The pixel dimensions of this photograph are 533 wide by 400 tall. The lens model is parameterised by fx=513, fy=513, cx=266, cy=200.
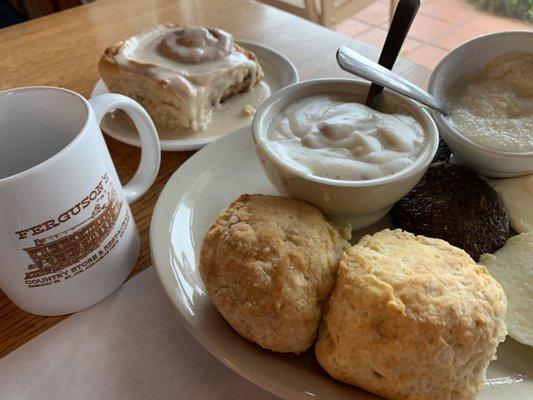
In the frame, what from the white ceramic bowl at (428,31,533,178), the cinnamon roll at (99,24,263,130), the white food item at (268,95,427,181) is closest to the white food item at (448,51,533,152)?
the white ceramic bowl at (428,31,533,178)

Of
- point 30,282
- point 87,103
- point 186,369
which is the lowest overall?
point 186,369

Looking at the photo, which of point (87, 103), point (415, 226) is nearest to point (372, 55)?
point (415, 226)

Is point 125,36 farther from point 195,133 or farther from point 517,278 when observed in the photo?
point 517,278

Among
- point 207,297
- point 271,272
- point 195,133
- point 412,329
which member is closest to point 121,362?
point 207,297

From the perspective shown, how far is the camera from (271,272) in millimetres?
619

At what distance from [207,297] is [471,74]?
2.18 ft

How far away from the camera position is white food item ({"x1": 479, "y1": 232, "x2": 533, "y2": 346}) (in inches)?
26.4

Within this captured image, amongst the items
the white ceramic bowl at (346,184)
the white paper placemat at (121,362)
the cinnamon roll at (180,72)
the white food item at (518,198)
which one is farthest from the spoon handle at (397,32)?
the white paper placemat at (121,362)

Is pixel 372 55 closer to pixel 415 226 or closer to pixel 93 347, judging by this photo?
pixel 415 226

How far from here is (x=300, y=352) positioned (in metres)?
0.63

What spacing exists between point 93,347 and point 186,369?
141mm

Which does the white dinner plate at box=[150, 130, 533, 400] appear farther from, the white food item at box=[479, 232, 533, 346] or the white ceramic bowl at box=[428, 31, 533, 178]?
the white ceramic bowl at box=[428, 31, 533, 178]

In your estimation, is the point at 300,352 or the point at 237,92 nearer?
the point at 300,352

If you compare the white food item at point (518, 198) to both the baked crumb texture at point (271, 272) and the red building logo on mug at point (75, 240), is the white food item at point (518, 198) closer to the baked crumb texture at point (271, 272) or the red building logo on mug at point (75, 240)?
the baked crumb texture at point (271, 272)
